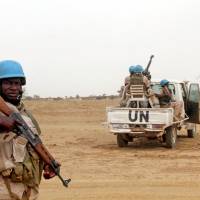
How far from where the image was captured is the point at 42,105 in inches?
1522

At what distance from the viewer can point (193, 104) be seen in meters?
18.4

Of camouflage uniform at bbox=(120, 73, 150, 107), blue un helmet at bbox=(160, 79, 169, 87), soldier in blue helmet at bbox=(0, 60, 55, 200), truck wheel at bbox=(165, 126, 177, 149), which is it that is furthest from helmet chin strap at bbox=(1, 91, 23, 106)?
blue un helmet at bbox=(160, 79, 169, 87)

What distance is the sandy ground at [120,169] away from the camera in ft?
29.8

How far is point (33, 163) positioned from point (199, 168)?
8.08 meters

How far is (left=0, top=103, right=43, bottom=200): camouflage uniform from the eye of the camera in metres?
4.31

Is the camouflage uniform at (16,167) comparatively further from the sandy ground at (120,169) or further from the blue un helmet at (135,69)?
A: the blue un helmet at (135,69)

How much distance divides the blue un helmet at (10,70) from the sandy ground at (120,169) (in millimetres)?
4490

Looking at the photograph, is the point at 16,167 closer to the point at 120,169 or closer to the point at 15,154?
the point at 15,154

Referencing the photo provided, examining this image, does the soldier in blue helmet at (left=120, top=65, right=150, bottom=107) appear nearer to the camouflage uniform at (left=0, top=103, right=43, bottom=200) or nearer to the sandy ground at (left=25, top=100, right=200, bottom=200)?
the sandy ground at (left=25, top=100, right=200, bottom=200)

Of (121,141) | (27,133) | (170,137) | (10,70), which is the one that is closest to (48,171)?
(27,133)

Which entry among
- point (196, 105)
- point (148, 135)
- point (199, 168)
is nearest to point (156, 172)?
point (199, 168)

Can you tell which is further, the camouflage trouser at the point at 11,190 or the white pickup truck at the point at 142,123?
the white pickup truck at the point at 142,123

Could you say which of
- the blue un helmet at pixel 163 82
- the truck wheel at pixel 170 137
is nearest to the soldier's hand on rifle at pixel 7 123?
the truck wheel at pixel 170 137

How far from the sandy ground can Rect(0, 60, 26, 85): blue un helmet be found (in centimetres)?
449
